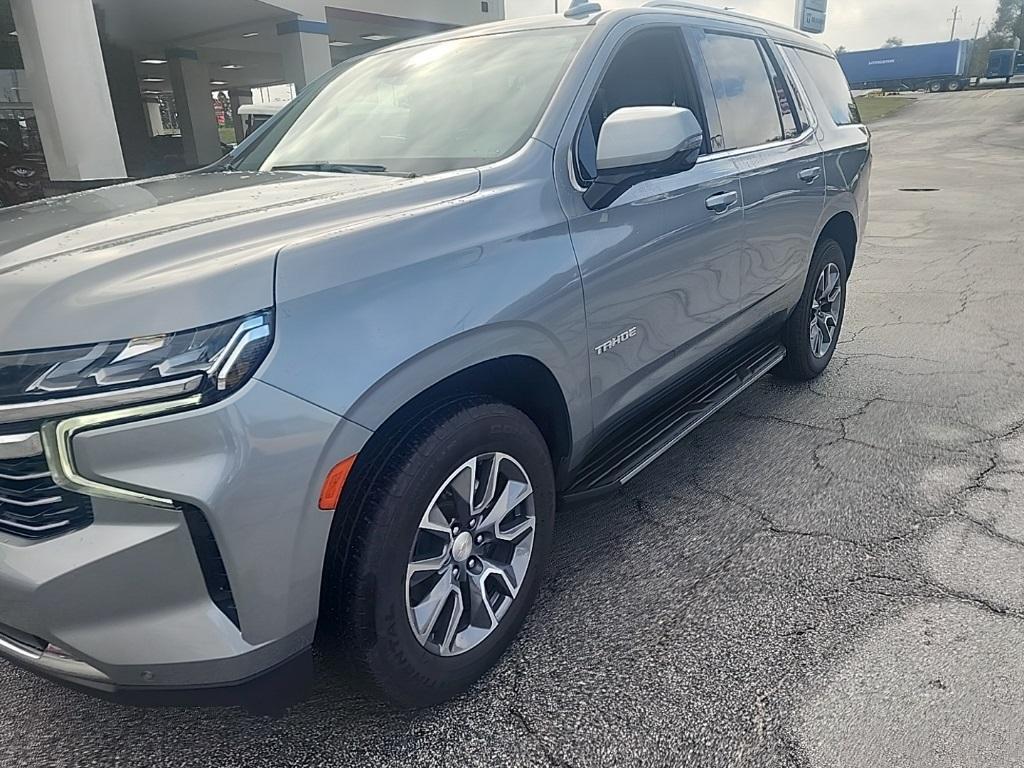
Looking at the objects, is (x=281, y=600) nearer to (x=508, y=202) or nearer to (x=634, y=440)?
(x=508, y=202)

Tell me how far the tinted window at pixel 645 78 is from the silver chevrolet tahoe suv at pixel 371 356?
0.01 meters

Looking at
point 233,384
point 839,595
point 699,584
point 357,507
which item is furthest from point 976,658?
point 233,384

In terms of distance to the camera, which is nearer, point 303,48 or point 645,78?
point 645,78

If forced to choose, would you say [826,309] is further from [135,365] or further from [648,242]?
[135,365]

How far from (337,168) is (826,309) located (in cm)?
330

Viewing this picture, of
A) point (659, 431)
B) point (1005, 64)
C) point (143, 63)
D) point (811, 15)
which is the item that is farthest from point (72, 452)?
point (1005, 64)

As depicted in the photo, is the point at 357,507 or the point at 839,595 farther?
the point at 839,595

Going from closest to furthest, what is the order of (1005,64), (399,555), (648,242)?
(399,555) → (648,242) → (1005,64)

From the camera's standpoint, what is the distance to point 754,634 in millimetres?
2547

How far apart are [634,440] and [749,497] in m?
0.77

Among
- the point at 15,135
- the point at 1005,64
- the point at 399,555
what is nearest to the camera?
the point at 399,555

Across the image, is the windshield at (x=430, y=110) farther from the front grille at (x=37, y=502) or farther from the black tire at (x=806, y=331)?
the black tire at (x=806, y=331)

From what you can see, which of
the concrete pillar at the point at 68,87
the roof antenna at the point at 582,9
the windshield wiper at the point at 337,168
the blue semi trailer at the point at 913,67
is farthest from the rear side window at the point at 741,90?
the blue semi trailer at the point at 913,67

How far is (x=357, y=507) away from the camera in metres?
1.90
